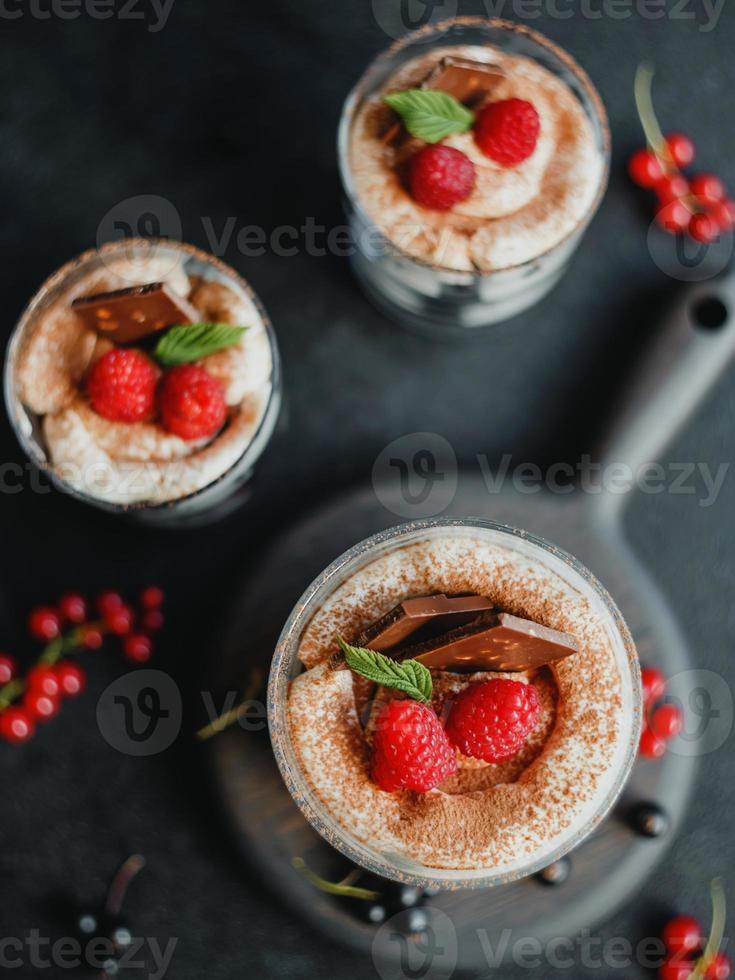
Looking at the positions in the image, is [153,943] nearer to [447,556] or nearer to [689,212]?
[447,556]

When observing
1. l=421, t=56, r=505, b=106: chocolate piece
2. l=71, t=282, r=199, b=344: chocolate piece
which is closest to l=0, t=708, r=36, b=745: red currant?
l=71, t=282, r=199, b=344: chocolate piece

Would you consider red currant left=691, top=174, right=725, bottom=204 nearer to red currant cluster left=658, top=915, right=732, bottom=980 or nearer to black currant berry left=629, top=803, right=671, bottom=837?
black currant berry left=629, top=803, right=671, bottom=837

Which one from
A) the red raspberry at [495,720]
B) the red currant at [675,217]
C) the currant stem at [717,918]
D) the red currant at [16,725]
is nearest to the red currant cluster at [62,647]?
the red currant at [16,725]

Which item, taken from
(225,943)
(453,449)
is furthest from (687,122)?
(225,943)

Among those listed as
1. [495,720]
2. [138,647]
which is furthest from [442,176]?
[138,647]

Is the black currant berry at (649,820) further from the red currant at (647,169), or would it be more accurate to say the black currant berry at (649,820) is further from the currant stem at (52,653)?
the red currant at (647,169)
